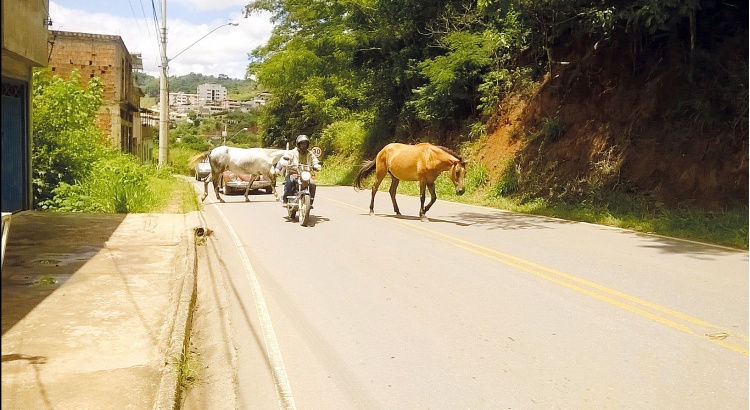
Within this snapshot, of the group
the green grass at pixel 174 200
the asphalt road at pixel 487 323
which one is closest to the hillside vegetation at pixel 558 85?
the asphalt road at pixel 487 323

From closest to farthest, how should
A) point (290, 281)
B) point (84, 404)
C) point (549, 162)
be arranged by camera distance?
point (84, 404)
point (290, 281)
point (549, 162)

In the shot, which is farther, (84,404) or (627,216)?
(627,216)

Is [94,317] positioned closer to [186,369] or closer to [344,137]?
[186,369]

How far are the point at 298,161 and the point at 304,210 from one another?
1524 mm

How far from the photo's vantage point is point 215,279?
29.3 ft

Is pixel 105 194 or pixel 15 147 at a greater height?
pixel 15 147

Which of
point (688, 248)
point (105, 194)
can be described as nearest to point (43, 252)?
point (105, 194)

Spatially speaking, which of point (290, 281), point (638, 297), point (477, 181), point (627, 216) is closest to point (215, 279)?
point (290, 281)

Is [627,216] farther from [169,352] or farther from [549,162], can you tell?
[169,352]

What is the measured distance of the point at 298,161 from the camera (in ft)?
50.6

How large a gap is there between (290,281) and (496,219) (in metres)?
8.61

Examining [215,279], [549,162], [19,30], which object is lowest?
[215,279]

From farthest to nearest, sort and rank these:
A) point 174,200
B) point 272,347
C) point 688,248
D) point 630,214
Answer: point 174,200, point 630,214, point 688,248, point 272,347

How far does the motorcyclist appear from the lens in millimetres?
14945
